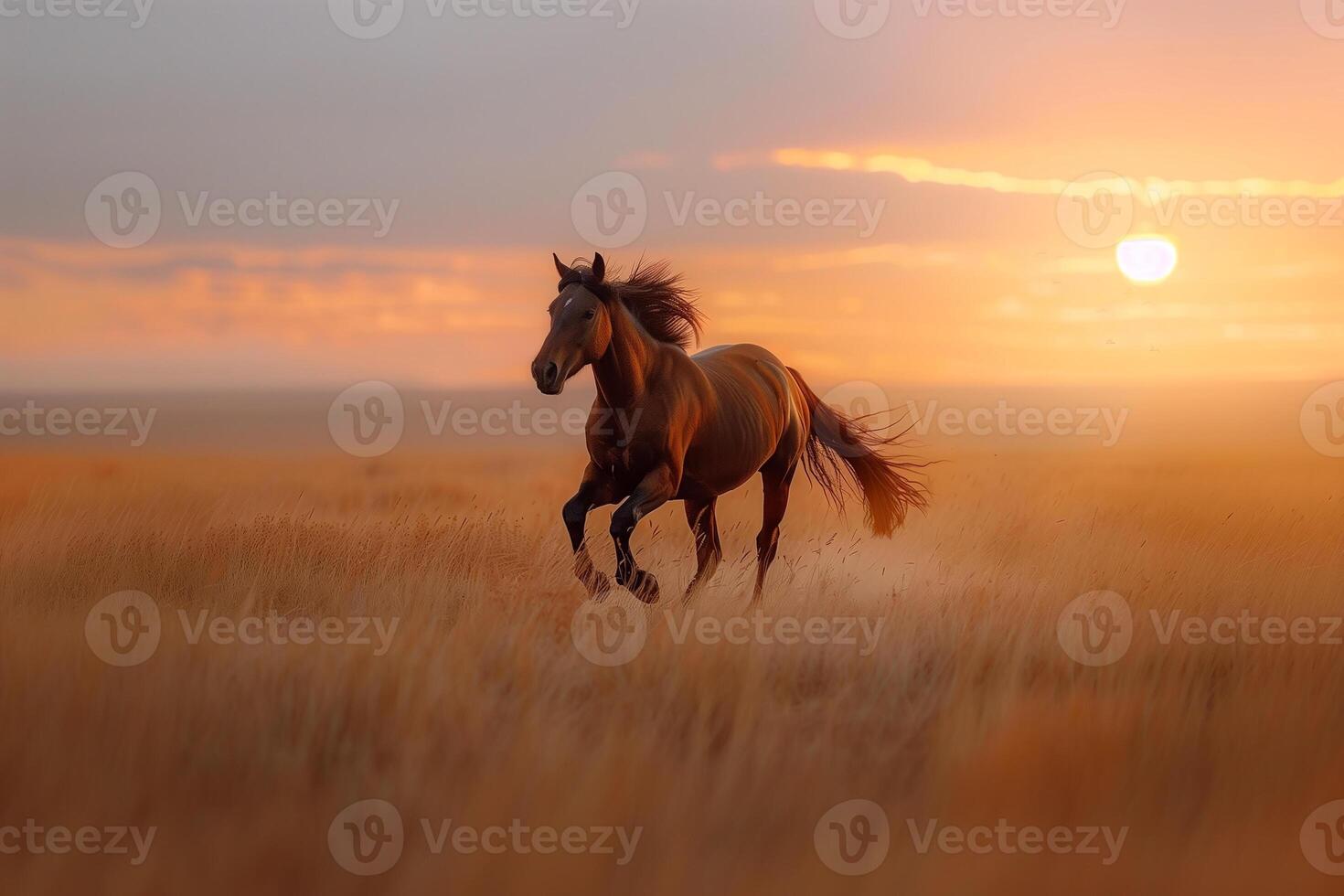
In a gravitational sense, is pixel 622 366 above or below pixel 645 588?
above

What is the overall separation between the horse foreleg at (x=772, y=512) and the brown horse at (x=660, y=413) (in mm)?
10

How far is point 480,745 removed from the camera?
4895 millimetres

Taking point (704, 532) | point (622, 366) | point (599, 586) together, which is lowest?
point (599, 586)

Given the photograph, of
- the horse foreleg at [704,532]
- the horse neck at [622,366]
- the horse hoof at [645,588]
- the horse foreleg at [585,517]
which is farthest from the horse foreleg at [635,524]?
the horse foreleg at [704,532]

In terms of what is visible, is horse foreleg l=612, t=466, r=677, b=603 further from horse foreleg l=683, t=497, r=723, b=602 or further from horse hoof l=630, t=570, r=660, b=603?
horse foreleg l=683, t=497, r=723, b=602

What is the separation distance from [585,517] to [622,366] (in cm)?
100

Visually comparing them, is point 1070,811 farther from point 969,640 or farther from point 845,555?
point 845,555

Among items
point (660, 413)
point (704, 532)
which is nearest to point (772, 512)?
point (704, 532)

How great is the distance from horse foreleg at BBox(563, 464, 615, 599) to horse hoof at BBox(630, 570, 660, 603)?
165mm

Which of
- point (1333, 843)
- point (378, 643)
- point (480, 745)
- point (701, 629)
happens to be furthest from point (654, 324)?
point (1333, 843)

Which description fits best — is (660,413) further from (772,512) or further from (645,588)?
(772,512)

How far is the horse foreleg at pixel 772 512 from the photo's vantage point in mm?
8766

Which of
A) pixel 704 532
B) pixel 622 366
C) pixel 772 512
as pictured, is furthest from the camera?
pixel 772 512

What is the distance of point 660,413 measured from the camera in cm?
723
